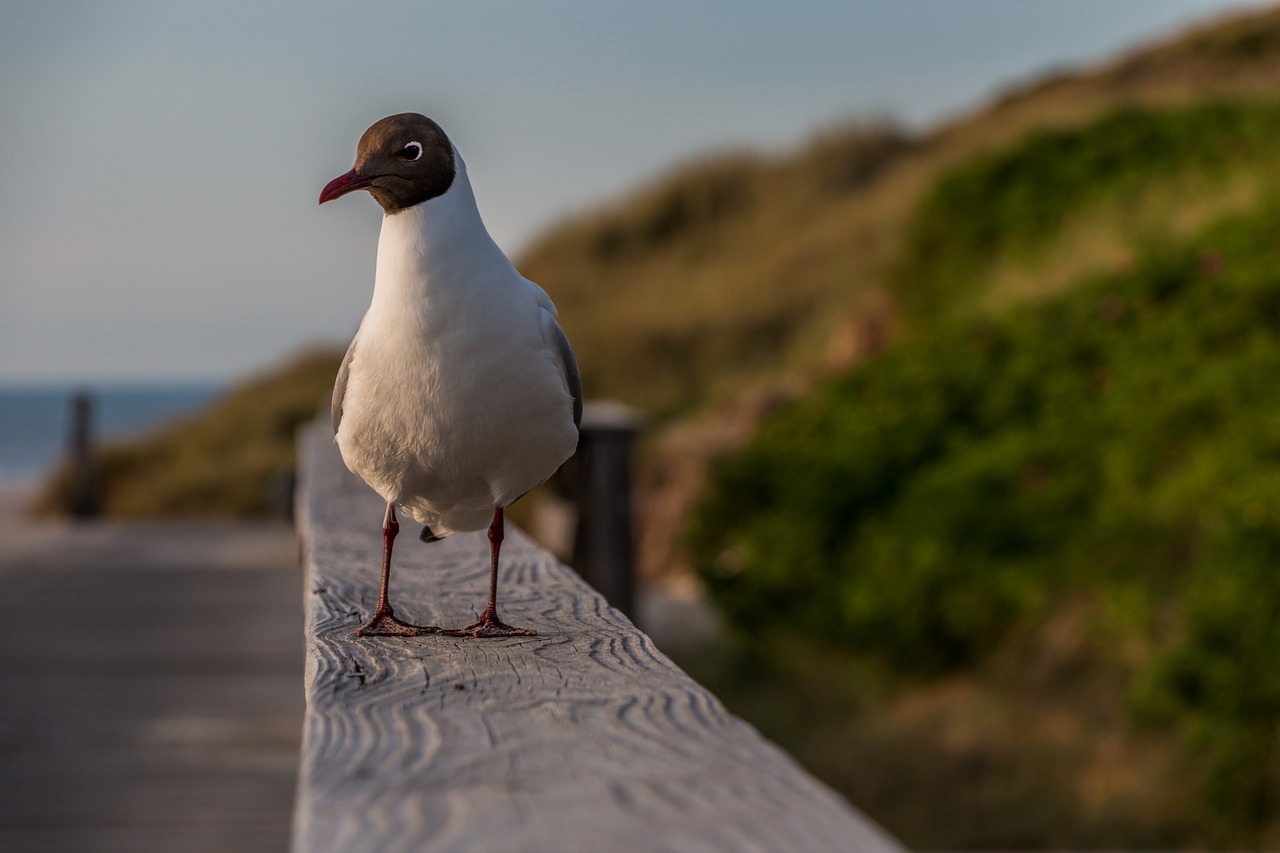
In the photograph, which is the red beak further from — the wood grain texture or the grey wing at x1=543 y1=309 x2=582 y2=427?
the wood grain texture

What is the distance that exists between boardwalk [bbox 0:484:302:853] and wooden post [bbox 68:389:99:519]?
194cm

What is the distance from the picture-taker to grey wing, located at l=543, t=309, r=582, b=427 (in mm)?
2273

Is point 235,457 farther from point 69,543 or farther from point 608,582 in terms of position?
point 608,582

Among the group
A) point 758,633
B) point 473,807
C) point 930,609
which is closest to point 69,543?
point 758,633

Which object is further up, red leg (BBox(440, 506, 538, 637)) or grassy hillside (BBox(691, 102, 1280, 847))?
red leg (BBox(440, 506, 538, 637))

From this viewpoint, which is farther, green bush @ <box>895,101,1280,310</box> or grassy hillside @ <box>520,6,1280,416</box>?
grassy hillside @ <box>520,6,1280,416</box>

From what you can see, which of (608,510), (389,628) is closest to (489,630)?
(389,628)

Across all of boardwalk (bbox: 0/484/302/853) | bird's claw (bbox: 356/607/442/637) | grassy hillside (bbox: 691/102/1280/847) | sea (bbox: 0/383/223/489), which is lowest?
sea (bbox: 0/383/223/489)

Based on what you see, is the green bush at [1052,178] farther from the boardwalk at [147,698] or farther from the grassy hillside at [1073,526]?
the boardwalk at [147,698]

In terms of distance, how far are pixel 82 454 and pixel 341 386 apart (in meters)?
13.5

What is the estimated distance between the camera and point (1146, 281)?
27.9ft

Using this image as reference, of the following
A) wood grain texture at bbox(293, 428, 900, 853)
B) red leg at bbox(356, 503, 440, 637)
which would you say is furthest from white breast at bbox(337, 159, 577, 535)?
wood grain texture at bbox(293, 428, 900, 853)

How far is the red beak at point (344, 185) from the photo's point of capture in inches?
84.3

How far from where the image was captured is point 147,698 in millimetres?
7891
